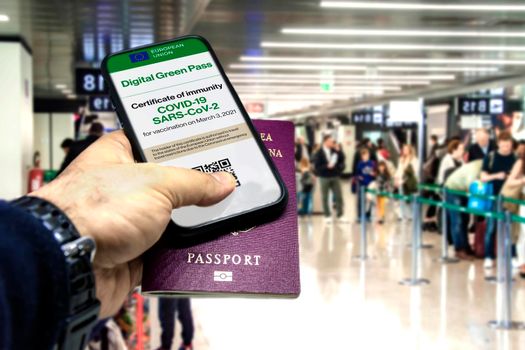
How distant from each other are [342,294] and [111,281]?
277 inches

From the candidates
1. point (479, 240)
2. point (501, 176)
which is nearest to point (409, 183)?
point (479, 240)

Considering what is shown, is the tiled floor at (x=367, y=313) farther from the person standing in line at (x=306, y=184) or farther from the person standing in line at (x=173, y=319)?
the person standing in line at (x=306, y=184)

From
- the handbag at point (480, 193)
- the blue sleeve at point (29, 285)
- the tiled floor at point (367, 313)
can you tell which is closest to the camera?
the blue sleeve at point (29, 285)

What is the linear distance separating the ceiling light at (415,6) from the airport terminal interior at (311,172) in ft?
0.13

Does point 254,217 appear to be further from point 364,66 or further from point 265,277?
point 364,66

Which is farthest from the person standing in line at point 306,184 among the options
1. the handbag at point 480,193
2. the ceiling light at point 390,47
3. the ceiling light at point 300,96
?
the ceiling light at point 300,96

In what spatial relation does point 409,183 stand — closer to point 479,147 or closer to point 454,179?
point 479,147

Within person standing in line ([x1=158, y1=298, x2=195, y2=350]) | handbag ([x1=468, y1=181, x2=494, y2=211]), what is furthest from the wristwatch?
handbag ([x1=468, y1=181, x2=494, y2=211])

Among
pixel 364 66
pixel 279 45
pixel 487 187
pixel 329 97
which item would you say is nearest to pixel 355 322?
pixel 487 187

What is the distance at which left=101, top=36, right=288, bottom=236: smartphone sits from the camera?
3.69 feet

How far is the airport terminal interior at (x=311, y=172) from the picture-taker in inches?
45.9

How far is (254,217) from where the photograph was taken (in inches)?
44.4

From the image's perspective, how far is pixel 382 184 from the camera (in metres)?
16.1

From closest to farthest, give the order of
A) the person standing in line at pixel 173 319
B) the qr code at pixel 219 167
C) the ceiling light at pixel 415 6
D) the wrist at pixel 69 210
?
the wrist at pixel 69 210
the qr code at pixel 219 167
the person standing in line at pixel 173 319
the ceiling light at pixel 415 6
